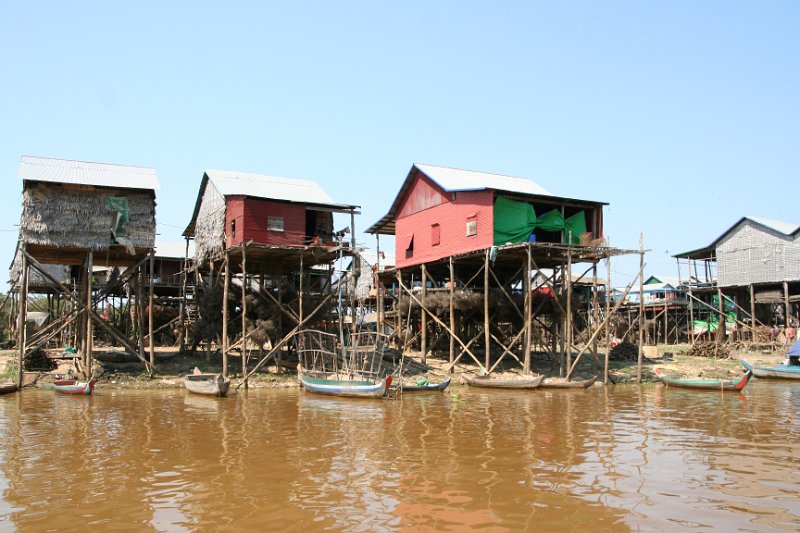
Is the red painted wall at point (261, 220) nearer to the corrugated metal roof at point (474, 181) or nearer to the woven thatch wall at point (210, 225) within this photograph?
the woven thatch wall at point (210, 225)

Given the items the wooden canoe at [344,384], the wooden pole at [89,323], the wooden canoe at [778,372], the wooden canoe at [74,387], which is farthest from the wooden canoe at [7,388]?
the wooden canoe at [778,372]

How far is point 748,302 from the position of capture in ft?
138

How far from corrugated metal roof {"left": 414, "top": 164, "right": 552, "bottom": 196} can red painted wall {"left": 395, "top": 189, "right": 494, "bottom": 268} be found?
24.6 inches

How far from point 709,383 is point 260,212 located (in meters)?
18.2

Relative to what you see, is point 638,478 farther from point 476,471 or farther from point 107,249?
point 107,249

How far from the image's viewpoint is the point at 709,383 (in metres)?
25.7

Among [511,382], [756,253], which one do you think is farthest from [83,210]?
[756,253]

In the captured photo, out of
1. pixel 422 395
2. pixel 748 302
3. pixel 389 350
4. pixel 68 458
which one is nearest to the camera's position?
pixel 68 458

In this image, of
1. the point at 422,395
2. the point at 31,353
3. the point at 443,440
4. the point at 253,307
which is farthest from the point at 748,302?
the point at 31,353

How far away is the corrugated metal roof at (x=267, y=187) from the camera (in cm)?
2855

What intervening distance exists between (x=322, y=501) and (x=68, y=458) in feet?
19.1

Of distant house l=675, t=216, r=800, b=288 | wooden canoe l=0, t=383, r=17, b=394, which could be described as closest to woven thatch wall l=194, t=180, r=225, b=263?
wooden canoe l=0, t=383, r=17, b=394

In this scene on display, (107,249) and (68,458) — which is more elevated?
(107,249)

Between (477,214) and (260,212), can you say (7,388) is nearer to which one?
(260,212)
